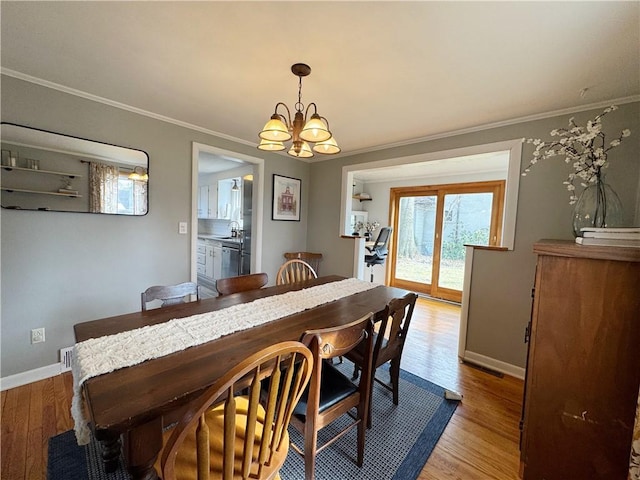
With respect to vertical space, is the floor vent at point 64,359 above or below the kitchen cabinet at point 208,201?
below

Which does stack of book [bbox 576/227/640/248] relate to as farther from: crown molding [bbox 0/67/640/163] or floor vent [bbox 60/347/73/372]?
floor vent [bbox 60/347/73/372]

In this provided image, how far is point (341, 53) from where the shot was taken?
1.50 m

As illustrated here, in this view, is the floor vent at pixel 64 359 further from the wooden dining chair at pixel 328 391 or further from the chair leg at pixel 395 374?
the chair leg at pixel 395 374

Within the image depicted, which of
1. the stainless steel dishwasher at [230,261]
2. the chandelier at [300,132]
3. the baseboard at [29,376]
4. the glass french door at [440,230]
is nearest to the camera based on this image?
the chandelier at [300,132]

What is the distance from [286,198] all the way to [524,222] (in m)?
2.74

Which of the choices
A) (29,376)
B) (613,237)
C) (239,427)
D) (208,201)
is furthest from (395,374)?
(208,201)

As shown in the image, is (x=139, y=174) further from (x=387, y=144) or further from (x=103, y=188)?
(x=387, y=144)

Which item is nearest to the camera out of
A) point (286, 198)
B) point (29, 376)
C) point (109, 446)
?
point (109, 446)

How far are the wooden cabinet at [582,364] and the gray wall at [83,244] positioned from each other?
2957 millimetres

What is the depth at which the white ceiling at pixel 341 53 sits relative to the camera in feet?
4.00

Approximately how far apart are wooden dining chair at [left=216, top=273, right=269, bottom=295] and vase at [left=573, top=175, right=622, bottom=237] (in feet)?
7.11

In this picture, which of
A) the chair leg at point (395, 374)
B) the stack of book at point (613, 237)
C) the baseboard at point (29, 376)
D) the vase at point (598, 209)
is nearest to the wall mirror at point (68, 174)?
the baseboard at point (29, 376)

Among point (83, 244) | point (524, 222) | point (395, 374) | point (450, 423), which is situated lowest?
point (450, 423)

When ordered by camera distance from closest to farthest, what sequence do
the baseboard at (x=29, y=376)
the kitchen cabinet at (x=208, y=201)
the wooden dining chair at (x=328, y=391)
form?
the wooden dining chair at (x=328, y=391) → the baseboard at (x=29, y=376) → the kitchen cabinet at (x=208, y=201)
